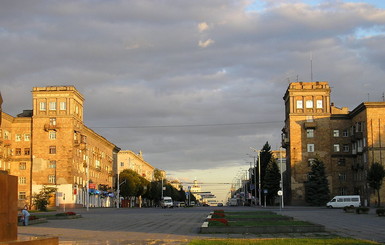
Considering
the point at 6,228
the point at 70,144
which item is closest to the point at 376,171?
the point at 70,144

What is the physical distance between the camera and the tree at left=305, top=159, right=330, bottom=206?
96.3 metres

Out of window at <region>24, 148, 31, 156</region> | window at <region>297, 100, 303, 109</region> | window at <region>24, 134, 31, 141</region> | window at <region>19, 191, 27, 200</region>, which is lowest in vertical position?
window at <region>19, 191, 27, 200</region>

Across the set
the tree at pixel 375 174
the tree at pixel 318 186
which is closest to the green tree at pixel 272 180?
the tree at pixel 318 186

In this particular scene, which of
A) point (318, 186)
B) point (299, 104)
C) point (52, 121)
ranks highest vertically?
point (299, 104)

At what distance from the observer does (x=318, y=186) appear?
96875mm

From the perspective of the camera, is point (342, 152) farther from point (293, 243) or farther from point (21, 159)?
point (293, 243)

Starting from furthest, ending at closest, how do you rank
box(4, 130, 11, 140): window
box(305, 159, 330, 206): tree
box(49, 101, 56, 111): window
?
box(49, 101, 56, 111): window → box(4, 130, 11, 140): window → box(305, 159, 330, 206): tree

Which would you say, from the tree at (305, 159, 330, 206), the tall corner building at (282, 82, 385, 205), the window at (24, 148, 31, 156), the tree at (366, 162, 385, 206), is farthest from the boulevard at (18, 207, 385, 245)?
the tall corner building at (282, 82, 385, 205)

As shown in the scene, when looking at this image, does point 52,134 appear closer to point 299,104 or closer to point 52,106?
point 52,106

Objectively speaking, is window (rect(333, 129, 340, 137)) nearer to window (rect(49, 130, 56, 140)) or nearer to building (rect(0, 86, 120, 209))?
building (rect(0, 86, 120, 209))

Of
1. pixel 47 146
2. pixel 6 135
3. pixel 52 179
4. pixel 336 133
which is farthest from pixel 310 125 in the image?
pixel 6 135

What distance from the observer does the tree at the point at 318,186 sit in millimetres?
96312

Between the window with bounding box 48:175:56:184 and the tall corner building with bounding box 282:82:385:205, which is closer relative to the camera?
the window with bounding box 48:175:56:184

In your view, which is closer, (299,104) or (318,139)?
(318,139)
